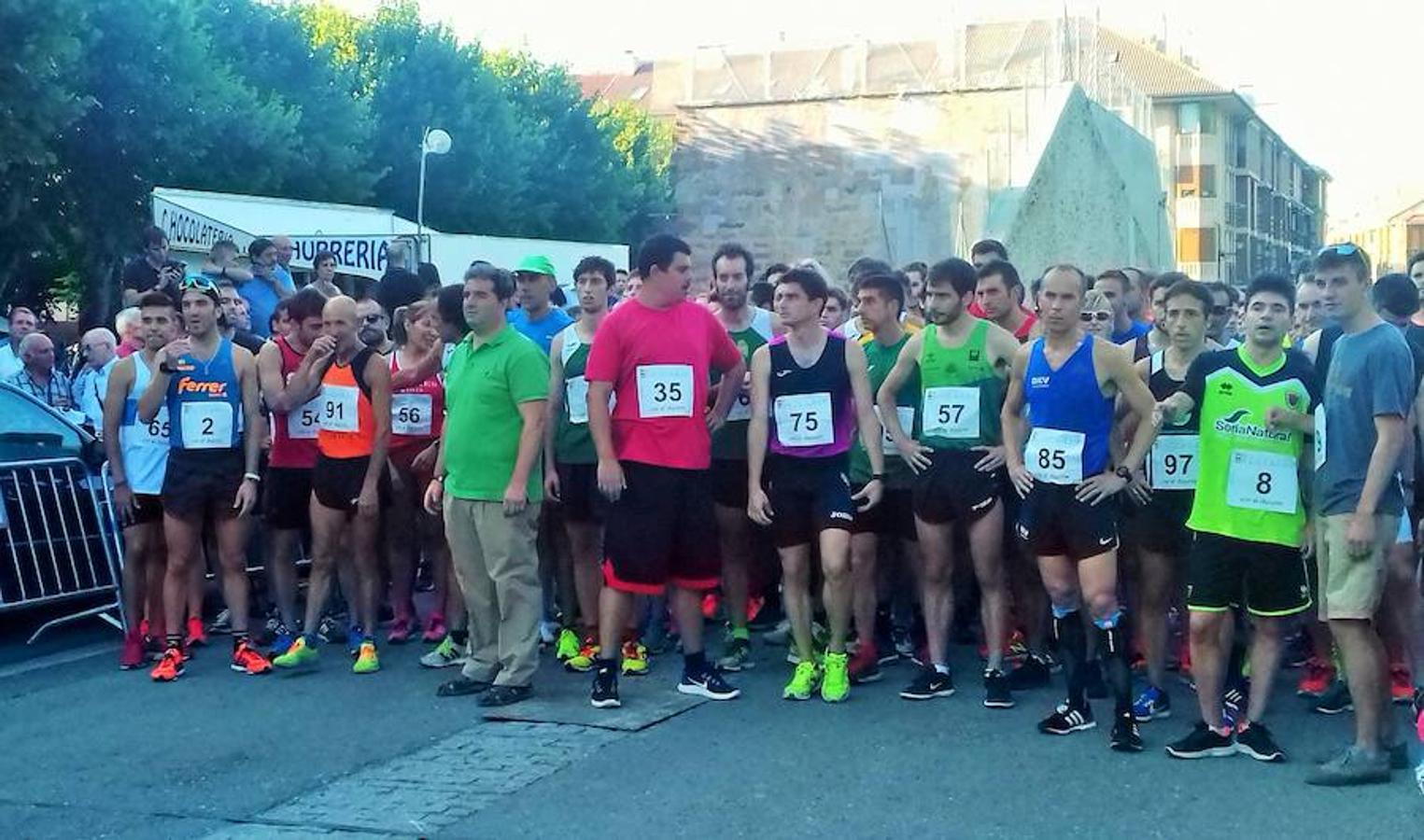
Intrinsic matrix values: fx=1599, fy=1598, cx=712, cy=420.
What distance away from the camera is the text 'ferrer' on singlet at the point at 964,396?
750cm

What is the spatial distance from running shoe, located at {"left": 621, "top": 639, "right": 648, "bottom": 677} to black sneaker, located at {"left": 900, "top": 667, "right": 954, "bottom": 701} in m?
1.41

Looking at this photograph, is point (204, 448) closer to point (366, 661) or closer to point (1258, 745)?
point (366, 661)

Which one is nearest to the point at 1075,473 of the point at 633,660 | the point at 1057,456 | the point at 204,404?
the point at 1057,456

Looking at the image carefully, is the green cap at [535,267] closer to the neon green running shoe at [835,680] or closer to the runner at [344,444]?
the runner at [344,444]

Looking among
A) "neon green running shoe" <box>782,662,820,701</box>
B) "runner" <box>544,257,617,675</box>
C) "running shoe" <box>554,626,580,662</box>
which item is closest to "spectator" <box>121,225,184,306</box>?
"runner" <box>544,257,617,675</box>

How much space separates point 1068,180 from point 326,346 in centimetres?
1620

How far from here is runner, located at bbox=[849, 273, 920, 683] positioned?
8.02m

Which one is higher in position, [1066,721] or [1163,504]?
[1163,504]

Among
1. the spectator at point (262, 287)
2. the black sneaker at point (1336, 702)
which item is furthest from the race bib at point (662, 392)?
the spectator at point (262, 287)

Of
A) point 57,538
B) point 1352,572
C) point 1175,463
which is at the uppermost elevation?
point 1175,463

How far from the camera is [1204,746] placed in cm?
641

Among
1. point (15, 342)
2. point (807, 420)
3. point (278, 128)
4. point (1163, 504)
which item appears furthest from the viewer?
point (278, 128)

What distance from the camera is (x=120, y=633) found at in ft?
31.8

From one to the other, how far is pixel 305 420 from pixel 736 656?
8.77 ft
